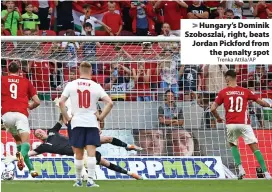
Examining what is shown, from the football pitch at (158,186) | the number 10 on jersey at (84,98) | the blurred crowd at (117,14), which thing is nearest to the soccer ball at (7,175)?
the football pitch at (158,186)

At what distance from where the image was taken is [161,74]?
806 inches

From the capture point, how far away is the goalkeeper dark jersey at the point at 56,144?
60.7 ft

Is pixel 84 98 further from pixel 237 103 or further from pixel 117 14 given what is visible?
pixel 117 14

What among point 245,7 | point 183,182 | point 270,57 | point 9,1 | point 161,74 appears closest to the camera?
point 183,182

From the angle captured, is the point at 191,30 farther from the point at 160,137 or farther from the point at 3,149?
the point at 3,149

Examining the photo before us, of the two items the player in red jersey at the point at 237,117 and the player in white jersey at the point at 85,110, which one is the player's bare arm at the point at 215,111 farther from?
the player in white jersey at the point at 85,110

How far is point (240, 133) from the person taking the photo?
18.4 meters

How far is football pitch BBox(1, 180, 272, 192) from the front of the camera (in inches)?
589

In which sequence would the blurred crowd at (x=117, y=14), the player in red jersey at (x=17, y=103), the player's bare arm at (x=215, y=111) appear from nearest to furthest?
the player in red jersey at (x=17, y=103) → the player's bare arm at (x=215, y=111) → the blurred crowd at (x=117, y=14)

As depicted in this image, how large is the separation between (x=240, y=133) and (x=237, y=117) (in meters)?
0.33

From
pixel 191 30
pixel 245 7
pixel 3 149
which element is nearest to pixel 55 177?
pixel 3 149

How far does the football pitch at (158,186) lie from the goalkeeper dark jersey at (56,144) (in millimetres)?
1627

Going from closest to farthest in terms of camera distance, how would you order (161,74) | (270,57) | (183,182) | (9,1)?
(183,182), (270,57), (161,74), (9,1)

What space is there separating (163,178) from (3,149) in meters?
3.27
